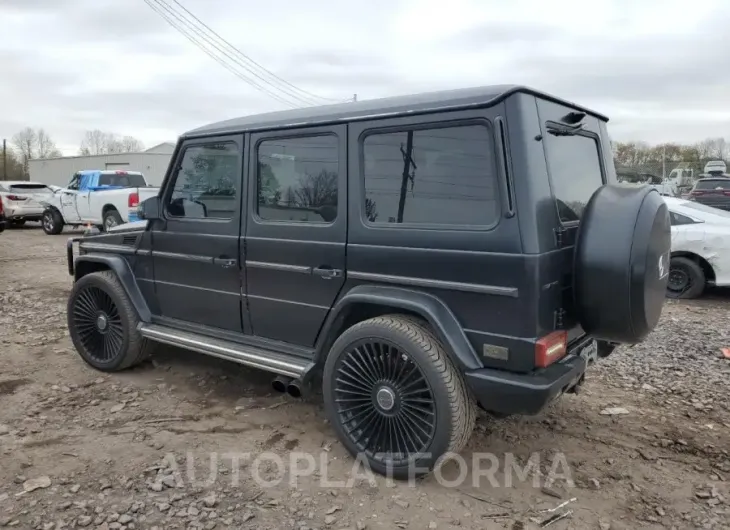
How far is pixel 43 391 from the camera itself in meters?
4.38

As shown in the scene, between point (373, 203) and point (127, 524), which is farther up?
point (373, 203)

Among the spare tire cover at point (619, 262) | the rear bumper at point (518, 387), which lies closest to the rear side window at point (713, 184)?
the spare tire cover at point (619, 262)

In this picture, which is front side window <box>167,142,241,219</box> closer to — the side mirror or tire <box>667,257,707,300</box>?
the side mirror

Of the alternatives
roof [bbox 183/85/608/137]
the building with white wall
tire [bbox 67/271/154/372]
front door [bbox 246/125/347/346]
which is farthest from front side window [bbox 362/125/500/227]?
the building with white wall

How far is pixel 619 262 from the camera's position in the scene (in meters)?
2.80

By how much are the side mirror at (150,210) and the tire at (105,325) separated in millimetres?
685

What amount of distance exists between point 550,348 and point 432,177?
1082 mm

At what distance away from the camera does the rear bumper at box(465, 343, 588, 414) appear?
272cm

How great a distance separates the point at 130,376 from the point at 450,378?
9.95ft

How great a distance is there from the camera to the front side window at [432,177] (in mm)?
2873

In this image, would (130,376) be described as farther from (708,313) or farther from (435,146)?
(708,313)

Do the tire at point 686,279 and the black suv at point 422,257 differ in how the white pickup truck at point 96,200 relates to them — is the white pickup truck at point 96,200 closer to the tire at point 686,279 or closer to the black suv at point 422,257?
the black suv at point 422,257

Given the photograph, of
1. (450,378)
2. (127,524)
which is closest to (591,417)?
(450,378)

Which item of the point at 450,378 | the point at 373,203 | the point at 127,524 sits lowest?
the point at 127,524
